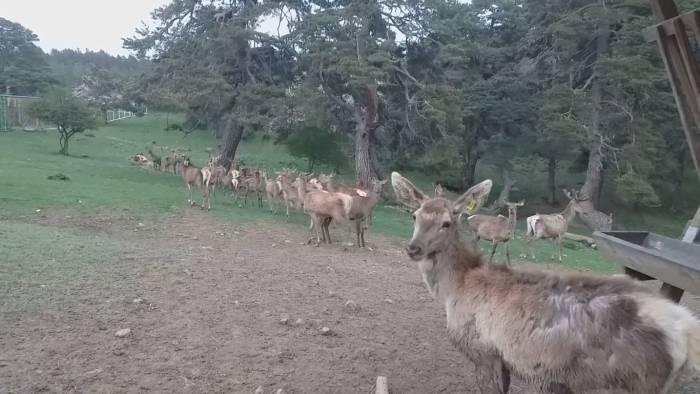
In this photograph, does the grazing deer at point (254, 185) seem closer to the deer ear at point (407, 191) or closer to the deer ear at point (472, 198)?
the deer ear at point (407, 191)

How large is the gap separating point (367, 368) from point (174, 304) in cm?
245

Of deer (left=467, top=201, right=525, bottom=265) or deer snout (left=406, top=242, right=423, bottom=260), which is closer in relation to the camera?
deer snout (left=406, top=242, right=423, bottom=260)

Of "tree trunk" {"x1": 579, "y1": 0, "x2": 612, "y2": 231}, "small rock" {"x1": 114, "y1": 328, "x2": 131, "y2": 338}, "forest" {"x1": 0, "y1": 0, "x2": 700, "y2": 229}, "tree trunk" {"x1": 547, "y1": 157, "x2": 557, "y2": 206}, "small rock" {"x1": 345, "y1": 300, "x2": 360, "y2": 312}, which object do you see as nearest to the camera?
"small rock" {"x1": 114, "y1": 328, "x2": 131, "y2": 338}

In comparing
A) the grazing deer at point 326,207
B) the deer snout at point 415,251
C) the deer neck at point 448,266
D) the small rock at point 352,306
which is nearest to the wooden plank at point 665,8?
the deer neck at point 448,266

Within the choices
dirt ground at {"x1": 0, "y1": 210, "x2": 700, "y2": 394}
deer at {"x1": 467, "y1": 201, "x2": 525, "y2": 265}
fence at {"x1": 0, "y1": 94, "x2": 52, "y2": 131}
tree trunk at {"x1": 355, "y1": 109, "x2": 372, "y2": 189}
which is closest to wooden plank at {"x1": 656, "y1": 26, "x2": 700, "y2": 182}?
dirt ground at {"x1": 0, "y1": 210, "x2": 700, "y2": 394}

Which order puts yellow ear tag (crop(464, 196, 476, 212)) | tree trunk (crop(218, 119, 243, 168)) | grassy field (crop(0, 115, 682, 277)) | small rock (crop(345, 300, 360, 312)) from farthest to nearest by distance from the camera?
tree trunk (crop(218, 119, 243, 168)) → grassy field (crop(0, 115, 682, 277)) → small rock (crop(345, 300, 360, 312)) → yellow ear tag (crop(464, 196, 476, 212))

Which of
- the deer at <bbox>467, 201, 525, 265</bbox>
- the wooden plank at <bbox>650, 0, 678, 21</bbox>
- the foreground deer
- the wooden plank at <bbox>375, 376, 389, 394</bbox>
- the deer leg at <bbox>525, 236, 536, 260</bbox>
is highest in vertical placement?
the wooden plank at <bbox>650, 0, 678, 21</bbox>

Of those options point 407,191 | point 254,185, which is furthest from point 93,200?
point 407,191

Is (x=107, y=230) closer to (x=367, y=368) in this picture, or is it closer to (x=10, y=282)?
(x=10, y=282)

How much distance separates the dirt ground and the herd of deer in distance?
1081 millimetres

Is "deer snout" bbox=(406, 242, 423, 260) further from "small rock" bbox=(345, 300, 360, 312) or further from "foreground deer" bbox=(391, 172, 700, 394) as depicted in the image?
"small rock" bbox=(345, 300, 360, 312)

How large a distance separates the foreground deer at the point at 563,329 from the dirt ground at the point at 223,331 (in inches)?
42.5

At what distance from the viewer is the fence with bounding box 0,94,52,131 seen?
33.4m

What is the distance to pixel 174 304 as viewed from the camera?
6.21m
